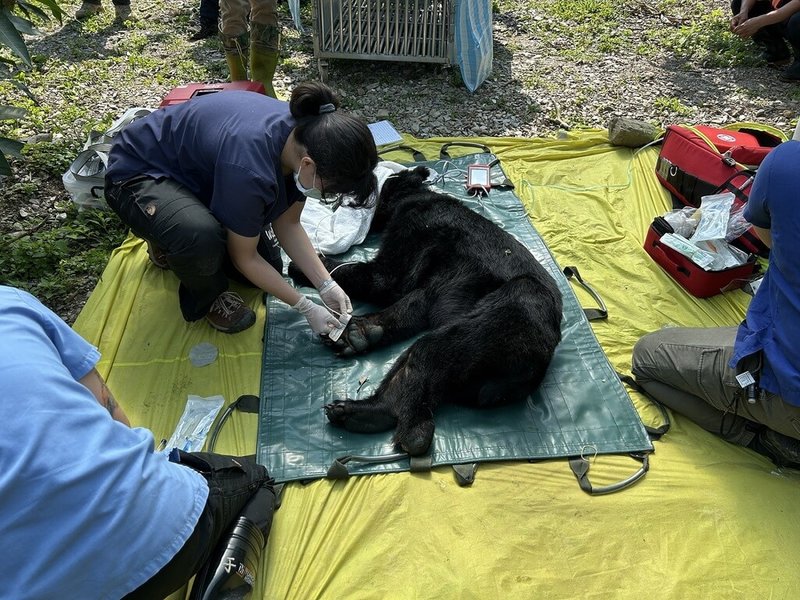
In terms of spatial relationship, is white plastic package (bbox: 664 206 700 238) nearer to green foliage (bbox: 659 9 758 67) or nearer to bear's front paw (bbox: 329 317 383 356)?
bear's front paw (bbox: 329 317 383 356)

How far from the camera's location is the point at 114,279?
3.37 meters

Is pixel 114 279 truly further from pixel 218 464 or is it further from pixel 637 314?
pixel 637 314

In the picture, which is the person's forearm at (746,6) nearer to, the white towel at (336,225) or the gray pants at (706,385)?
the white towel at (336,225)

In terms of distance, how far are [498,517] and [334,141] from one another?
1746 millimetres

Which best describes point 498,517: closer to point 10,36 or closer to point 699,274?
→ point 699,274

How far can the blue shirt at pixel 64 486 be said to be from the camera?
115 cm

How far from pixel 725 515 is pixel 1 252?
4.28 meters

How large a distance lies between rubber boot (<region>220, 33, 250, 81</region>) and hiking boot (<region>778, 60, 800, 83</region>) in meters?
5.91

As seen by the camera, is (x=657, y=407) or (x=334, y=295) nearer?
(x=657, y=407)

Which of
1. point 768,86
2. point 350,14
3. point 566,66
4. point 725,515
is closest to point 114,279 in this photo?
point 725,515

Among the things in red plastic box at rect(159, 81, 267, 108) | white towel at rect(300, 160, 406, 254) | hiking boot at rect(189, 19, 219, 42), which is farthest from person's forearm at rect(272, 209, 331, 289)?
hiking boot at rect(189, 19, 219, 42)

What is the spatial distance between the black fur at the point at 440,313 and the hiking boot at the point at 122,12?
5.83 meters

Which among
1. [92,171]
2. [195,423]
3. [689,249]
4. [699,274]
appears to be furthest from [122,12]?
[699,274]

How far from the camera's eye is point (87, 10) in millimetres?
7344
